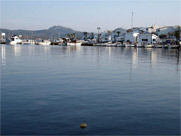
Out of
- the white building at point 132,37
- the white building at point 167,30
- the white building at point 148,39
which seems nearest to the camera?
the white building at point 148,39

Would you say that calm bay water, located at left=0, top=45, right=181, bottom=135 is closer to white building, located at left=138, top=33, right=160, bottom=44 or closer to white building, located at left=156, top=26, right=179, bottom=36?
white building, located at left=138, top=33, right=160, bottom=44

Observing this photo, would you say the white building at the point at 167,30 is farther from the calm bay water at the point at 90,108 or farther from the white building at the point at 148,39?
the calm bay water at the point at 90,108

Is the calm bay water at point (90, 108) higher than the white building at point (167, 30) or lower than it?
lower

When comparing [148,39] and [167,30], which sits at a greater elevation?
[167,30]

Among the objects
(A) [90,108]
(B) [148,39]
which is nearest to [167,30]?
(B) [148,39]

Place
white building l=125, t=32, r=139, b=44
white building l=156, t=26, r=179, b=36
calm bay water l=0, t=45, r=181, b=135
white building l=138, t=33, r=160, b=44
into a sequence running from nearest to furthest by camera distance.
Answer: calm bay water l=0, t=45, r=181, b=135
white building l=138, t=33, r=160, b=44
white building l=125, t=32, r=139, b=44
white building l=156, t=26, r=179, b=36

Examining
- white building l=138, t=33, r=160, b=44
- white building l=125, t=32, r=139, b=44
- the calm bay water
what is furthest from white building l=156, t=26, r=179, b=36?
the calm bay water

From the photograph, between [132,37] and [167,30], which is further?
[167,30]

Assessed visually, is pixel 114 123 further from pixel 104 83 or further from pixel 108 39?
pixel 108 39

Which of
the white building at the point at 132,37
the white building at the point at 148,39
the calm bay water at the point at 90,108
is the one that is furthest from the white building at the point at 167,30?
the calm bay water at the point at 90,108

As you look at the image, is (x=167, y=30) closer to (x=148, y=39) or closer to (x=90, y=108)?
(x=148, y=39)

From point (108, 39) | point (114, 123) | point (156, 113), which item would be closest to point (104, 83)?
point (156, 113)

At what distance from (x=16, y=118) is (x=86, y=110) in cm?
288

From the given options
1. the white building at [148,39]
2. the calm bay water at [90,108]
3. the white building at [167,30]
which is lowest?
the calm bay water at [90,108]
